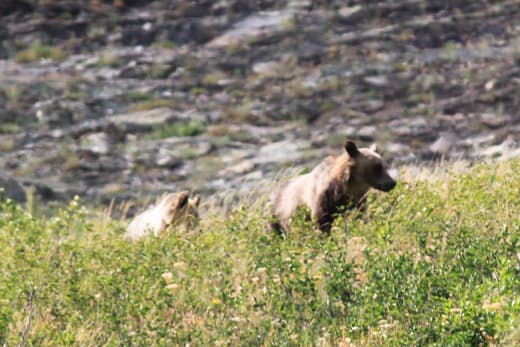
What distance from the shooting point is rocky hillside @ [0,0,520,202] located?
2447cm

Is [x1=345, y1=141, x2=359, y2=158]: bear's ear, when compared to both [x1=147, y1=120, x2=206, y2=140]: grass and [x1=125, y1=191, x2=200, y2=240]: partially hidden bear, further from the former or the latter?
[x1=147, y1=120, x2=206, y2=140]: grass

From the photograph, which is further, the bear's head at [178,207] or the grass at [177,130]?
the grass at [177,130]

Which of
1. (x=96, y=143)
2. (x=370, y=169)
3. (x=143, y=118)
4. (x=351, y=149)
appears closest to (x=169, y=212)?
(x=351, y=149)

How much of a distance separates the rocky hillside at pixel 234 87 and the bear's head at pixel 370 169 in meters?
9.72

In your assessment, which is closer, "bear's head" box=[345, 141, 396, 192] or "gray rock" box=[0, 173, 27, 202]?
"bear's head" box=[345, 141, 396, 192]

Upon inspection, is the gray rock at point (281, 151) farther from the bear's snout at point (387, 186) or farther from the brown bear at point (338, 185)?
the bear's snout at point (387, 186)

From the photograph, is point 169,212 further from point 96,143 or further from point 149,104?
point 149,104

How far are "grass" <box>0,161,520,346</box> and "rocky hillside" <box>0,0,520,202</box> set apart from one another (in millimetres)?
11058

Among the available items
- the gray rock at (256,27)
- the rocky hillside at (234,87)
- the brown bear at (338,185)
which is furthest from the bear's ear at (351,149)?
the gray rock at (256,27)

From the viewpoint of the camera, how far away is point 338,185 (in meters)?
9.85

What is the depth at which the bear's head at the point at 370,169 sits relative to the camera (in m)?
9.66

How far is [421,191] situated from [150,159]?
17.6m

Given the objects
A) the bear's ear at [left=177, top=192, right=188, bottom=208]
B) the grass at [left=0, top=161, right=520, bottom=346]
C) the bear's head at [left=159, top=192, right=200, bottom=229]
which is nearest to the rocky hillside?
the bear's head at [left=159, top=192, right=200, bottom=229]

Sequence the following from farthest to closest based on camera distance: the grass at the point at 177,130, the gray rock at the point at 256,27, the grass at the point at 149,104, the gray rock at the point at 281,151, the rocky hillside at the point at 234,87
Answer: the gray rock at the point at 256,27, the grass at the point at 149,104, the grass at the point at 177,130, the rocky hillside at the point at 234,87, the gray rock at the point at 281,151
